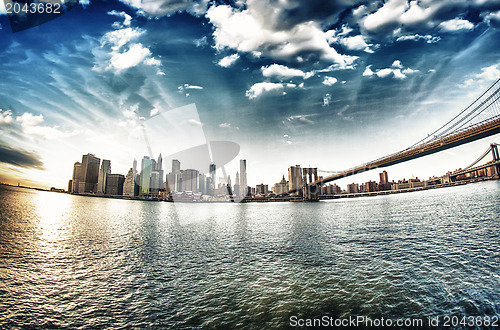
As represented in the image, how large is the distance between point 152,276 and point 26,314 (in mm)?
5183

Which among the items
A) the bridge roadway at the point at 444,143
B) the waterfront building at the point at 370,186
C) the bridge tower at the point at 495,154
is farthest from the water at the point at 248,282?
the waterfront building at the point at 370,186

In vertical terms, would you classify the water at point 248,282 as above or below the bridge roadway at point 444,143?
below

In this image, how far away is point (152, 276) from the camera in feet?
42.4

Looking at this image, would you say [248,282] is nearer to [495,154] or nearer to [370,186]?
[495,154]

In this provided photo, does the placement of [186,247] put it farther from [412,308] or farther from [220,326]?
[412,308]

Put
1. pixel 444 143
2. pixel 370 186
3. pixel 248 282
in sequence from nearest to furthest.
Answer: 1. pixel 248 282
2. pixel 444 143
3. pixel 370 186

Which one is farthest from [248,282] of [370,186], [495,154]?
[370,186]

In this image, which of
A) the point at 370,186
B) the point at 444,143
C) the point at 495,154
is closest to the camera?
the point at 444,143

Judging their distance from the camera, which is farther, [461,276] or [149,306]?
[461,276]

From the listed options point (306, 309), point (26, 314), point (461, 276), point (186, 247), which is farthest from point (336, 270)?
point (26, 314)

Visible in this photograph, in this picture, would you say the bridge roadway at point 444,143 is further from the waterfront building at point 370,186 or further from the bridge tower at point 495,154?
the waterfront building at point 370,186

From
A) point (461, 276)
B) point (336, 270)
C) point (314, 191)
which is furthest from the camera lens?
point (314, 191)

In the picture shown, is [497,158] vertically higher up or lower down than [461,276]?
higher up

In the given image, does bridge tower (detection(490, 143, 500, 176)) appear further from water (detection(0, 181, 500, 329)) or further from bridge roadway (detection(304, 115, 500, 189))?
water (detection(0, 181, 500, 329))
